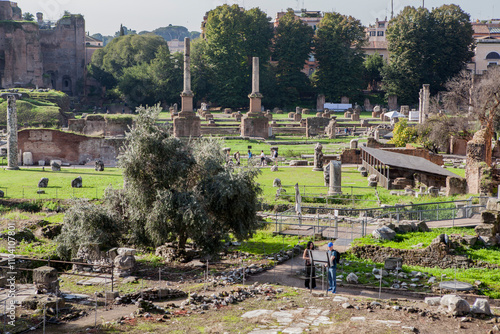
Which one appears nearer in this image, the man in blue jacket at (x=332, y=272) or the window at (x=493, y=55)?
the man in blue jacket at (x=332, y=272)

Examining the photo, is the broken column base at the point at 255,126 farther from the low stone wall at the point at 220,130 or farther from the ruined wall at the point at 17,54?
the ruined wall at the point at 17,54

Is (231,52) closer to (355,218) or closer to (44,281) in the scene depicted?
(355,218)

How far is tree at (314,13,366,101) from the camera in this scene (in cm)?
6919

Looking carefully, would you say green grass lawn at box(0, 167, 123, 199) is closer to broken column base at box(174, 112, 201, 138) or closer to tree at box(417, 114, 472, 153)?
broken column base at box(174, 112, 201, 138)

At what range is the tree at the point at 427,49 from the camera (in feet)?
212

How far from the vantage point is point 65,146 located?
3553 cm

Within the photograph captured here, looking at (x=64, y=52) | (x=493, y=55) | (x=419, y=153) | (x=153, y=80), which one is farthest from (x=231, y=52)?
(x=419, y=153)

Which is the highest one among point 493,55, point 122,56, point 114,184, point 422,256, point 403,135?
point 122,56

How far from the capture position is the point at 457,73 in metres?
65.5

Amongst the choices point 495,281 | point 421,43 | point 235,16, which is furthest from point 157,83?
point 495,281

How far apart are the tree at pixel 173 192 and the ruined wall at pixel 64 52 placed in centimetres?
7214

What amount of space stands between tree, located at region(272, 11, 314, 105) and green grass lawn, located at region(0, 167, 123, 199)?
1593 inches

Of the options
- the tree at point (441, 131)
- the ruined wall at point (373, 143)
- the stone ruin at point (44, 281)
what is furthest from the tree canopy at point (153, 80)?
the stone ruin at point (44, 281)

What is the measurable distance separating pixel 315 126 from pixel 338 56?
71.6 ft
